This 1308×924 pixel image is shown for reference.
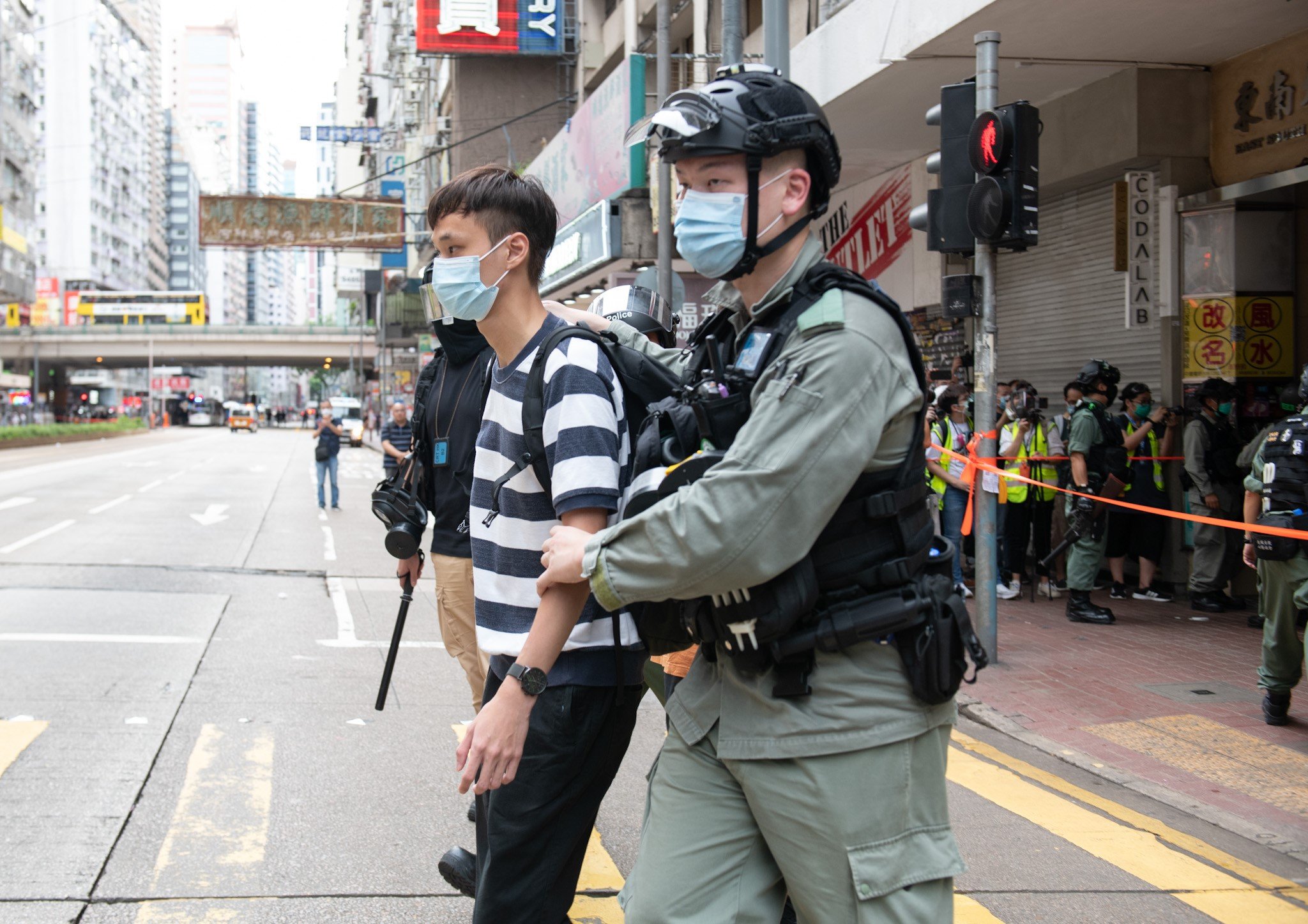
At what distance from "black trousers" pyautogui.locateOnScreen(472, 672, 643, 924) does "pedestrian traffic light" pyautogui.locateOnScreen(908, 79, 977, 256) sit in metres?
5.70

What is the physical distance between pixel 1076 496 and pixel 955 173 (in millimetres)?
2949

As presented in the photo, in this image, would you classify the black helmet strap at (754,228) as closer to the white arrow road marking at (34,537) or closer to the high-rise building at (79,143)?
the white arrow road marking at (34,537)

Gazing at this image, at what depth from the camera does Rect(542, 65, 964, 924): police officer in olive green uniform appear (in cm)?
188

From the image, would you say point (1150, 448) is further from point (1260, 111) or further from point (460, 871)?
point (460, 871)

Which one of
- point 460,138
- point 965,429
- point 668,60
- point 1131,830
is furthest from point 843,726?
point 460,138

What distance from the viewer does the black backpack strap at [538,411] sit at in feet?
8.29

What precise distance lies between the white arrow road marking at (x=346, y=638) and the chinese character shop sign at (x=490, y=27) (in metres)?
21.8

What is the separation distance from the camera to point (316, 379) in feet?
598

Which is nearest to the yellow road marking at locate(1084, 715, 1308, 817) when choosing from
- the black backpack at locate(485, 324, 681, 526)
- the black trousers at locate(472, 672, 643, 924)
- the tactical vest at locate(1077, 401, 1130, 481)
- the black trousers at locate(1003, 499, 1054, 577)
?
the tactical vest at locate(1077, 401, 1130, 481)

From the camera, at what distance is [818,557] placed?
6.62 feet

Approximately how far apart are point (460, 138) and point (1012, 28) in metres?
26.5

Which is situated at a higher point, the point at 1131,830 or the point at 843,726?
the point at 843,726

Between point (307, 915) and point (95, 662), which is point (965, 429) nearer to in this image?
point (95, 662)

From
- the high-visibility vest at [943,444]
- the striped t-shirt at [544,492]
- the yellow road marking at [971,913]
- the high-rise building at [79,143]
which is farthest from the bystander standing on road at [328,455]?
the high-rise building at [79,143]
